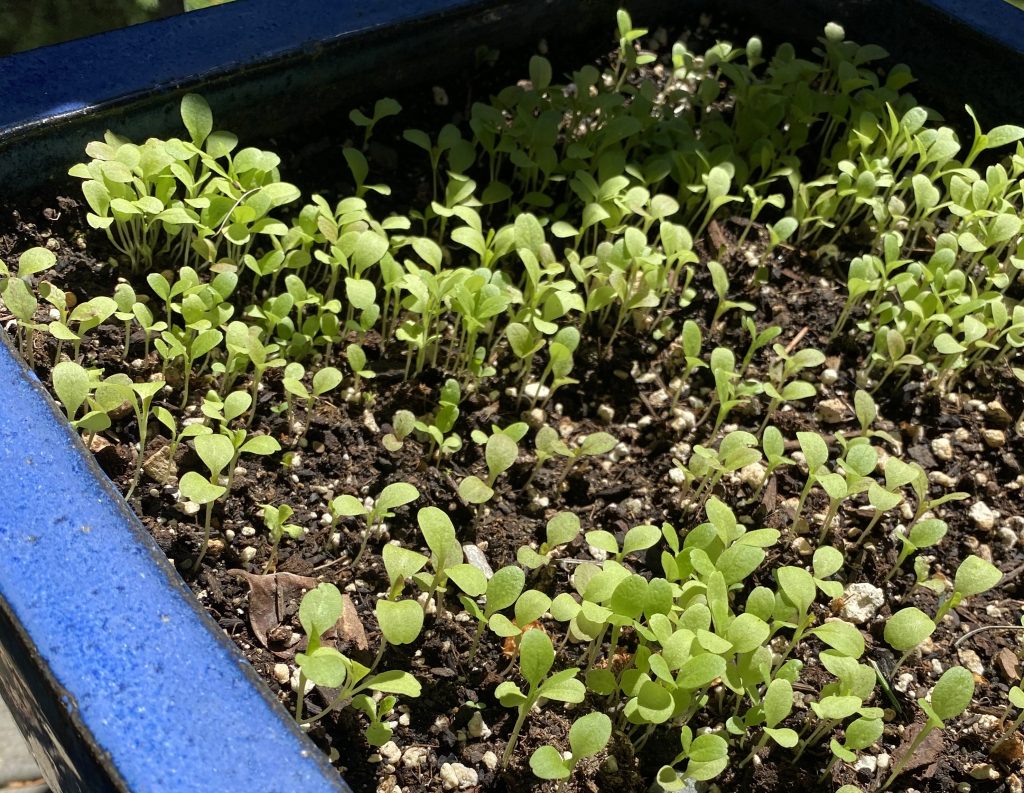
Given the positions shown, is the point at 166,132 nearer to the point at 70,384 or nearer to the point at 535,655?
the point at 70,384

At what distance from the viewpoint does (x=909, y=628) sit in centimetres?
126

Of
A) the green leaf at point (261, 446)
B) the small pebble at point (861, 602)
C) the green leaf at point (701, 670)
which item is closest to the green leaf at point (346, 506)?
the green leaf at point (261, 446)

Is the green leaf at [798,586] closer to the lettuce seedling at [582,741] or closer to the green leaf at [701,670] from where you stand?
the green leaf at [701,670]

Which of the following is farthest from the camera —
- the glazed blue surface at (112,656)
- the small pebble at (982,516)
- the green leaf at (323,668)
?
the small pebble at (982,516)

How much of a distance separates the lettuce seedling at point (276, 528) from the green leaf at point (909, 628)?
0.74m

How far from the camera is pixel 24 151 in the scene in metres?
1.48

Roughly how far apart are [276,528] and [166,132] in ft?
2.22

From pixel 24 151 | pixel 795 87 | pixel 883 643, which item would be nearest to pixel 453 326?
pixel 24 151

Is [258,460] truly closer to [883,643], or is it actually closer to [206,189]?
[206,189]

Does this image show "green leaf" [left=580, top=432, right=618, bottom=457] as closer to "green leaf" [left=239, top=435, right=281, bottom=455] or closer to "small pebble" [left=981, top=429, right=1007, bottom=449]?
"green leaf" [left=239, top=435, right=281, bottom=455]

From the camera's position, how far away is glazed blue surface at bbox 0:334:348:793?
34.1 inches

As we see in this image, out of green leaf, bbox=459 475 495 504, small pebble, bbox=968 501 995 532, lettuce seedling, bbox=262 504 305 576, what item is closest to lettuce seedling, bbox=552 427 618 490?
green leaf, bbox=459 475 495 504

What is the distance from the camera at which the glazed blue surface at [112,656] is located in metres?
0.87

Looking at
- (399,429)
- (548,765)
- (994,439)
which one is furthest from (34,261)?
(994,439)
